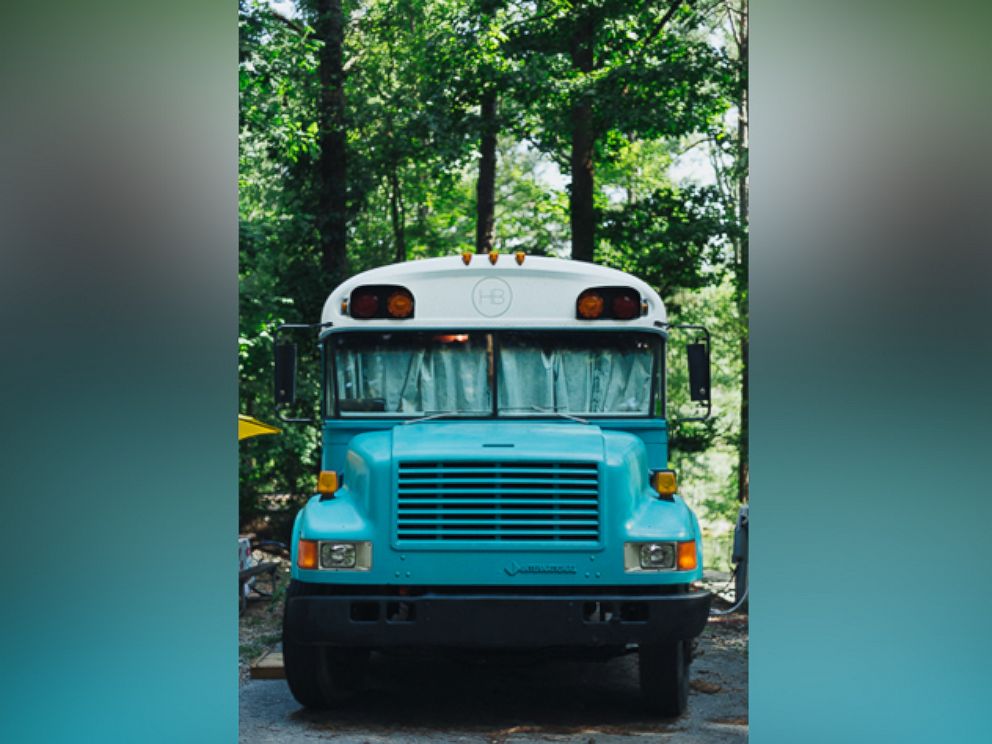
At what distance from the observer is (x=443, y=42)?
50.3 ft

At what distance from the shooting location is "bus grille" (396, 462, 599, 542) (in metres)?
5.75

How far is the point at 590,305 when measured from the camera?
680 cm

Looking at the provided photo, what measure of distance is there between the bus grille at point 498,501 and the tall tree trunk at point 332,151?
10587mm

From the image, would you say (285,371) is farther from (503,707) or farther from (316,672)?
(503,707)

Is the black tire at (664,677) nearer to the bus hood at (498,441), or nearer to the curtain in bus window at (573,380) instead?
the bus hood at (498,441)

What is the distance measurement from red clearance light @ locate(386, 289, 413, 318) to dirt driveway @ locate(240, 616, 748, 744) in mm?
1944

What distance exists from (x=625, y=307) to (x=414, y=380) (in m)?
1.28

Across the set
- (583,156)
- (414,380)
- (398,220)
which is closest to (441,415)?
(414,380)
